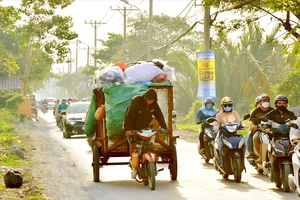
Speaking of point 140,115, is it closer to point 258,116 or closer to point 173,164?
A: point 173,164

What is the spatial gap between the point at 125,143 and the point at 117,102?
857mm

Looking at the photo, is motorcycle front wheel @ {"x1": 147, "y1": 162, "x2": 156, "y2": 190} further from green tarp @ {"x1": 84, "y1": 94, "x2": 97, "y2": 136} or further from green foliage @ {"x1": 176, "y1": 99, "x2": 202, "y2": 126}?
green foliage @ {"x1": 176, "y1": 99, "x2": 202, "y2": 126}

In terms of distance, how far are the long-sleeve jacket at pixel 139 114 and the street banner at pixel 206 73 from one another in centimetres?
1849

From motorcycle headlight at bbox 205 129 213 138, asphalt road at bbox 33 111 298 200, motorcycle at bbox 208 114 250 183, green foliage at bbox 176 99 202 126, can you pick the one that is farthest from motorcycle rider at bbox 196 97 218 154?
green foliage at bbox 176 99 202 126

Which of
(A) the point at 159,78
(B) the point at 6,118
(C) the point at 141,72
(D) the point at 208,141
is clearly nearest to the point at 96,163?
(C) the point at 141,72

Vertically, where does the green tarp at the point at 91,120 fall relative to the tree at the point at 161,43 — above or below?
below

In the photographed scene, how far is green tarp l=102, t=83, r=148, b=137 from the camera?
14195mm

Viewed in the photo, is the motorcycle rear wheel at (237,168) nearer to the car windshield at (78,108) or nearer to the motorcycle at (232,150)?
the motorcycle at (232,150)

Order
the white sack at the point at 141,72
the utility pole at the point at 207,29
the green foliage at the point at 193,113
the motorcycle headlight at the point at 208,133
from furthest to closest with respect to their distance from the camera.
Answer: the green foliage at the point at 193,113 < the utility pole at the point at 207,29 < the motorcycle headlight at the point at 208,133 < the white sack at the point at 141,72

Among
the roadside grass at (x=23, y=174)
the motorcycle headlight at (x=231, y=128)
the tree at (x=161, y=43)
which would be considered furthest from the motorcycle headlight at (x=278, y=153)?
the tree at (x=161, y=43)

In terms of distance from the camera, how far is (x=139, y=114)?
13398 mm

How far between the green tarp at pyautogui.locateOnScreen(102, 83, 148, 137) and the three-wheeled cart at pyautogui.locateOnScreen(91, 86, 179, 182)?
0.95 ft

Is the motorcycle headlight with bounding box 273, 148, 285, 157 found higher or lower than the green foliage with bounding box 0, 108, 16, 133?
higher

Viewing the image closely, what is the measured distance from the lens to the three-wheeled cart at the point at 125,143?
47.7 feet
